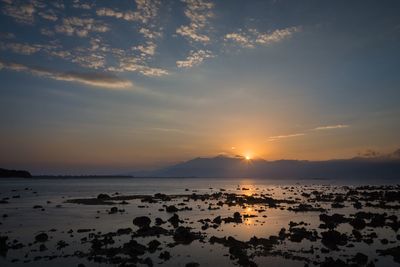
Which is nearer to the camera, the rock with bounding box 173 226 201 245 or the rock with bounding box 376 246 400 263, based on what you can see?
the rock with bounding box 376 246 400 263

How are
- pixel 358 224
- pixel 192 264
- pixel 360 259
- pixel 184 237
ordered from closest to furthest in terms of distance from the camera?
→ pixel 192 264
pixel 360 259
pixel 184 237
pixel 358 224

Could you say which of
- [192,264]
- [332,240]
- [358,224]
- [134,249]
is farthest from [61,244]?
[358,224]

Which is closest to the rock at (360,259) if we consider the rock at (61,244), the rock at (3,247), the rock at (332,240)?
the rock at (332,240)

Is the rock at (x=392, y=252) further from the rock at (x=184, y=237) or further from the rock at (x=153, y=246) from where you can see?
the rock at (x=153, y=246)

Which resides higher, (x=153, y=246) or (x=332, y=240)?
(x=332, y=240)

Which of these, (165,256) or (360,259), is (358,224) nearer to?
(360,259)

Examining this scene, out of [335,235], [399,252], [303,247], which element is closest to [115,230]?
[303,247]

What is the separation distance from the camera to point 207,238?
3838cm

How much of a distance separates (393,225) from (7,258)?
44.3m

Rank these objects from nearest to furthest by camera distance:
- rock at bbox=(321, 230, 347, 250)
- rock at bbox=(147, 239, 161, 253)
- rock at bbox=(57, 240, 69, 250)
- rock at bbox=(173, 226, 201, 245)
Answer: rock at bbox=(147, 239, 161, 253), rock at bbox=(57, 240, 69, 250), rock at bbox=(321, 230, 347, 250), rock at bbox=(173, 226, 201, 245)

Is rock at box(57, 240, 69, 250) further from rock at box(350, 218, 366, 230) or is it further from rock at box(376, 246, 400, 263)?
rock at box(350, 218, 366, 230)

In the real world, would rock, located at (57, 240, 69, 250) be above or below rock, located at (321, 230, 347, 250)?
below

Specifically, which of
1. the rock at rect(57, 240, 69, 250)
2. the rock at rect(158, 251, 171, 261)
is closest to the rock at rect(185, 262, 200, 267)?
the rock at rect(158, 251, 171, 261)

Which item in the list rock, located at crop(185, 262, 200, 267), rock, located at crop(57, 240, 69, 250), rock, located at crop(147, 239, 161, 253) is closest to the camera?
rock, located at crop(185, 262, 200, 267)
